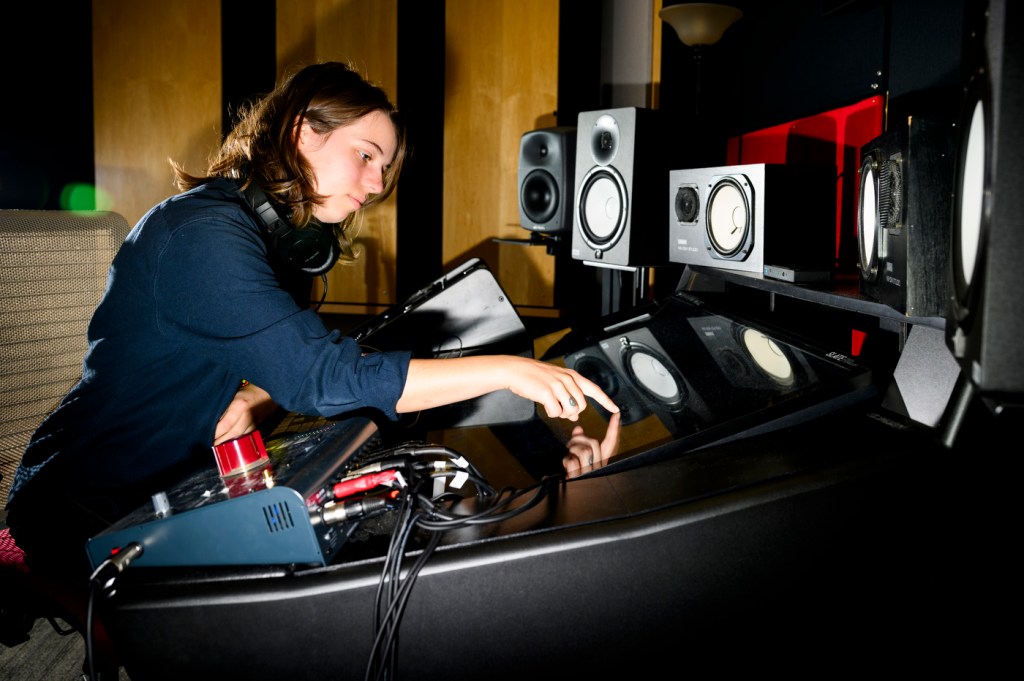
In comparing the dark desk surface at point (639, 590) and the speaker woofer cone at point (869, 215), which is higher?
the speaker woofer cone at point (869, 215)

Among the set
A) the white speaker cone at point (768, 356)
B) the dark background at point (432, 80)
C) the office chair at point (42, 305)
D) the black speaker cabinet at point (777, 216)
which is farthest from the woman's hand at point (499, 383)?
the dark background at point (432, 80)

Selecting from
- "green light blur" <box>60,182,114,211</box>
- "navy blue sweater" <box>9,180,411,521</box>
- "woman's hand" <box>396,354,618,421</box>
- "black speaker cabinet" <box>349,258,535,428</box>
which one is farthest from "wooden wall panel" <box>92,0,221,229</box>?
"woman's hand" <box>396,354,618,421</box>

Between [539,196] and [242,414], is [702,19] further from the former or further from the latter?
[242,414]

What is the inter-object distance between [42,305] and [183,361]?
506 mm

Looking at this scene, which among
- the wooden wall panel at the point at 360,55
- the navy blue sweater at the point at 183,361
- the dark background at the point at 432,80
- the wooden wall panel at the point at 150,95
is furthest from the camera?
the wooden wall panel at the point at 150,95

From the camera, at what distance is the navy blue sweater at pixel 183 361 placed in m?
0.87

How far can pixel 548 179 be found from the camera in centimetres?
267

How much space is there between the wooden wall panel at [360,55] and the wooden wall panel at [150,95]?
448 mm

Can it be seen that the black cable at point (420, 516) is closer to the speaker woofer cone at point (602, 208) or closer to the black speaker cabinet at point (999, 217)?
the black speaker cabinet at point (999, 217)

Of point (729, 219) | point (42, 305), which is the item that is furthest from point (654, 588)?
point (42, 305)

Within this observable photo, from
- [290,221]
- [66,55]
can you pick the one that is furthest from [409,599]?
[66,55]

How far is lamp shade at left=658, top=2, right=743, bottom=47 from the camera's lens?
7.72 feet

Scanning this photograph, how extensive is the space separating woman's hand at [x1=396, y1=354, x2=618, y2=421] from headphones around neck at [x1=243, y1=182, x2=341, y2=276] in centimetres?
37

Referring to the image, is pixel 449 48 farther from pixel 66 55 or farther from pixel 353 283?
pixel 66 55
